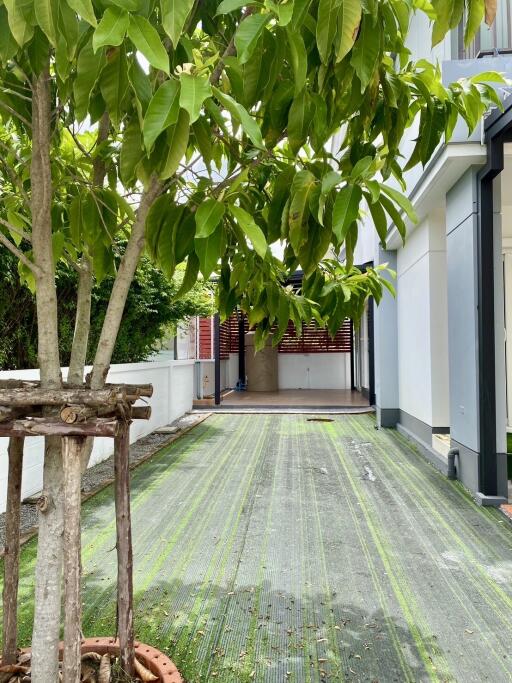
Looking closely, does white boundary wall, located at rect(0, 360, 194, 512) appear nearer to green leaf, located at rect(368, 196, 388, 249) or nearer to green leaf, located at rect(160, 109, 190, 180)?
green leaf, located at rect(160, 109, 190, 180)

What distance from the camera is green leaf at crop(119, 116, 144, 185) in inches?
45.8

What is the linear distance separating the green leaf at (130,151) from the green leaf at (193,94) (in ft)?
0.95

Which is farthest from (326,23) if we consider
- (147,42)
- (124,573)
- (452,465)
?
(452,465)

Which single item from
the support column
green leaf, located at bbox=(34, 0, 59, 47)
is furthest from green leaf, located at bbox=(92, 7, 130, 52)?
the support column

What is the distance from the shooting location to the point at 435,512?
4113 millimetres

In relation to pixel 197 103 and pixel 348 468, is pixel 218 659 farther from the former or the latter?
pixel 348 468

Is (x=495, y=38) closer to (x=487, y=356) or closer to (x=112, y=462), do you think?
(x=487, y=356)

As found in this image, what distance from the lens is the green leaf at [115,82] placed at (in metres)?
1.01

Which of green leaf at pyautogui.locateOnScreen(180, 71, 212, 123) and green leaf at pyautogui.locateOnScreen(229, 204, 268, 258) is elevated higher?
green leaf at pyautogui.locateOnScreen(180, 71, 212, 123)

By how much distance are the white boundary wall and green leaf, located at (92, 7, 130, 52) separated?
3601 millimetres

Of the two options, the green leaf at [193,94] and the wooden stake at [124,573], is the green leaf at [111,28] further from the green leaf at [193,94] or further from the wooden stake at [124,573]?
the wooden stake at [124,573]

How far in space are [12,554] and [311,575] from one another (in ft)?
5.95

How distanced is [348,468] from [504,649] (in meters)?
3.47

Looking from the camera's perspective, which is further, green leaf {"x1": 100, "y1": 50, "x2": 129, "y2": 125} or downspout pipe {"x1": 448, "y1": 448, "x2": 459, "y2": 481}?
downspout pipe {"x1": 448, "y1": 448, "x2": 459, "y2": 481}
